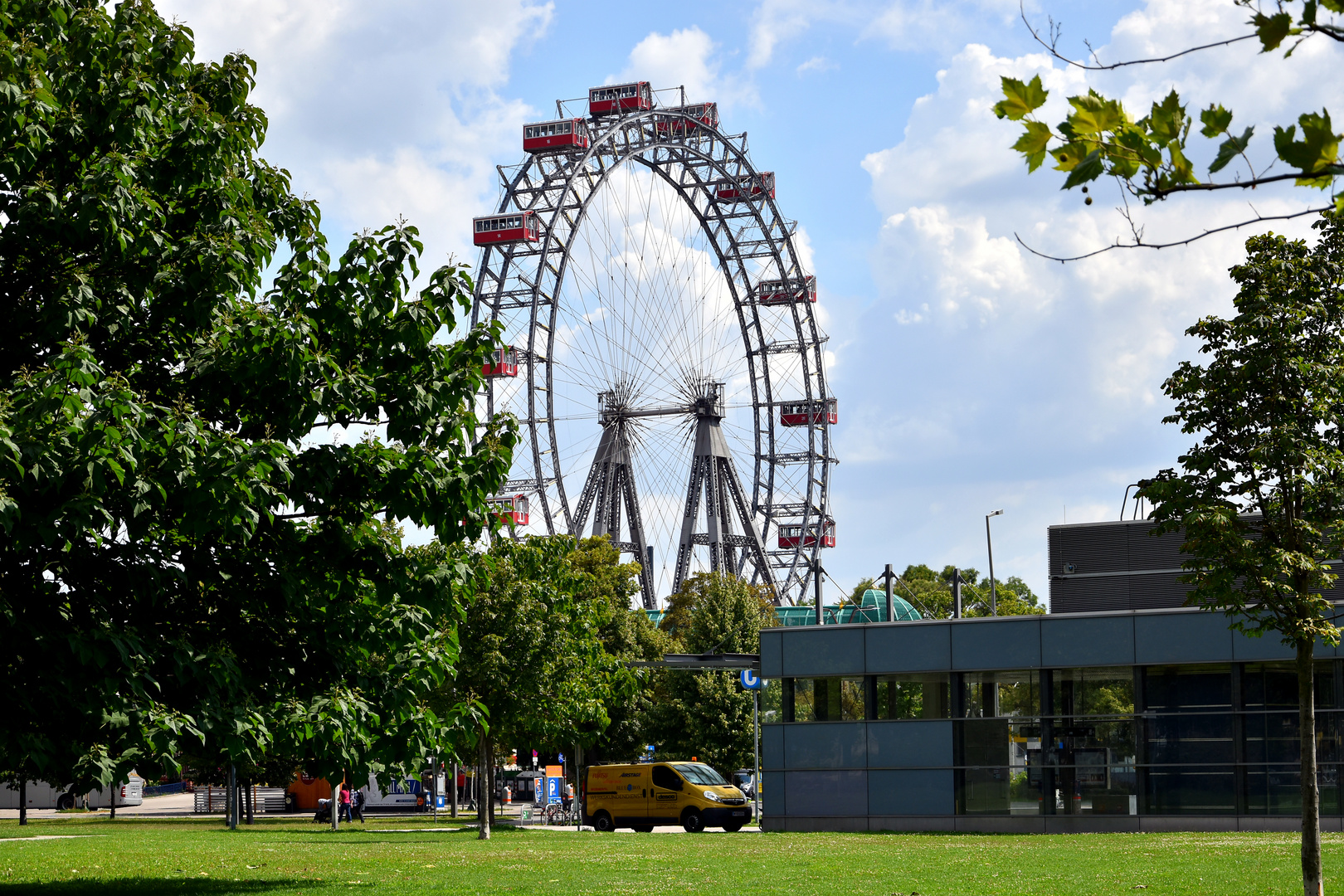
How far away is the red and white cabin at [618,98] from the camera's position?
196ft

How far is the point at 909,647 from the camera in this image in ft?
108

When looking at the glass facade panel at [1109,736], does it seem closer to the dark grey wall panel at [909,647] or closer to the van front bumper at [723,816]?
the dark grey wall panel at [909,647]

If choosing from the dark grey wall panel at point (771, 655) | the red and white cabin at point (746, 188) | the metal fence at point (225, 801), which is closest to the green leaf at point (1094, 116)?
the dark grey wall panel at point (771, 655)

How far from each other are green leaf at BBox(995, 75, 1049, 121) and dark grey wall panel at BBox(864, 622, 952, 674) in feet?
92.6

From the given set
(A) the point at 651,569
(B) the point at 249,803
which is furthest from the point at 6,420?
(A) the point at 651,569

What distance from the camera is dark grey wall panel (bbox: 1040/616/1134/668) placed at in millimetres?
30531

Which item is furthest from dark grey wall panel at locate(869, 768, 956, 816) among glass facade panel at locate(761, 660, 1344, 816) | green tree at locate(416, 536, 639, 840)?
green tree at locate(416, 536, 639, 840)

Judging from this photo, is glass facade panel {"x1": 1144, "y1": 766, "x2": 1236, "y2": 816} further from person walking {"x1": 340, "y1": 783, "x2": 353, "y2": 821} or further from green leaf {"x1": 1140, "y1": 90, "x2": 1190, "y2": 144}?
green leaf {"x1": 1140, "y1": 90, "x2": 1190, "y2": 144}

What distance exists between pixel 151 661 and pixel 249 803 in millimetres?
35712

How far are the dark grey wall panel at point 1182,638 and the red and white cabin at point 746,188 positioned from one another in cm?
4008

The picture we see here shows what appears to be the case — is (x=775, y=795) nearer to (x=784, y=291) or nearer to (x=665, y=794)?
(x=665, y=794)

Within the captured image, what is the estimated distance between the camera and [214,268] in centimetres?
1248

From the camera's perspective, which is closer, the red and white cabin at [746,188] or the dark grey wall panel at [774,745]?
the dark grey wall panel at [774,745]

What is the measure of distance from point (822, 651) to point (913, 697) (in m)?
2.54
